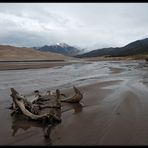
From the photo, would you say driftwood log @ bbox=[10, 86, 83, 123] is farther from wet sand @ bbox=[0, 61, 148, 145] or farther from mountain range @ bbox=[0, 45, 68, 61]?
mountain range @ bbox=[0, 45, 68, 61]

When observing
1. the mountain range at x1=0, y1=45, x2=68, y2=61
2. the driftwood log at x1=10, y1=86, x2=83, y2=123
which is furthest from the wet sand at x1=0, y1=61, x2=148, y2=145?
the mountain range at x1=0, y1=45, x2=68, y2=61

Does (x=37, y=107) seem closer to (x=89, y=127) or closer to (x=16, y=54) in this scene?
(x=89, y=127)

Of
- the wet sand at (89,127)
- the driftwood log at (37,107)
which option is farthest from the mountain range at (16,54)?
the wet sand at (89,127)

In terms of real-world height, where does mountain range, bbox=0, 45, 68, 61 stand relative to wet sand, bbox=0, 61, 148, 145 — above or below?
below

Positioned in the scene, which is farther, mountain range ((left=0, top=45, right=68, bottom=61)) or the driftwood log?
mountain range ((left=0, top=45, right=68, bottom=61))

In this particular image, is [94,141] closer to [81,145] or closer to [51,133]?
[81,145]

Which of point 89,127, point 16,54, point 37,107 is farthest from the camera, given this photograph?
point 16,54

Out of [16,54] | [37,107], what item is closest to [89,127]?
[37,107]

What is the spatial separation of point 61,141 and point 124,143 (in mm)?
1553

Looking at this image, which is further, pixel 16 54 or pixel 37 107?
pixel 16 54

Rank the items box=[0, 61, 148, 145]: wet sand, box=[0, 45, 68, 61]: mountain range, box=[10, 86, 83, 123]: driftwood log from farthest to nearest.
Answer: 1. box=[0, 45, 68, 61]: mountain range
2. box=[10, 86, 83, 123]: driftwood log
3. box=[0, 61, 148, 145]: wet sand

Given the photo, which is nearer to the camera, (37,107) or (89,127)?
(89,127)

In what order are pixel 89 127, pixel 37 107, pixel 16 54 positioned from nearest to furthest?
pixel 89 127 → pixel 37 107 → pixel 16 54

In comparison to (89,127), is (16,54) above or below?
below
